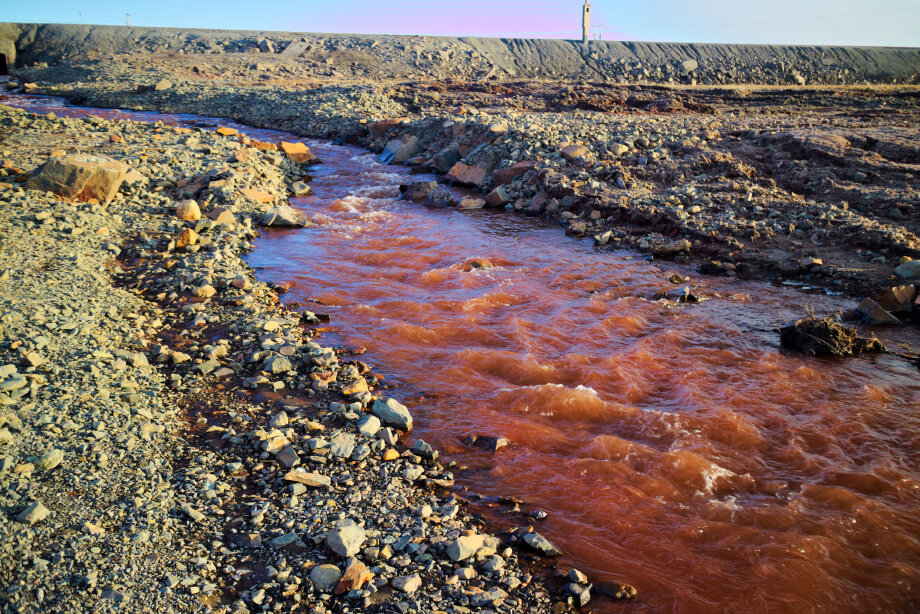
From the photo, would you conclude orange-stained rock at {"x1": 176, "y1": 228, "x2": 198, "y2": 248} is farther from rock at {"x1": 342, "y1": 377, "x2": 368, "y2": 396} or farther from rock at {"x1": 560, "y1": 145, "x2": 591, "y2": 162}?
rock at {"x1": 560, "y1": 145, "x2": 591, "y2": 162}

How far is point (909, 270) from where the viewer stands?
762cm

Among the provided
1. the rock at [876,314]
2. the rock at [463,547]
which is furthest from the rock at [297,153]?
the rock at [463,547]

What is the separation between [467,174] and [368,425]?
35.3 feet

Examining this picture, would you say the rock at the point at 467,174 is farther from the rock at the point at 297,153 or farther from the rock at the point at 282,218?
the rock at the point at 297,153

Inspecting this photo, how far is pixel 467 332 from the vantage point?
6.96 meters

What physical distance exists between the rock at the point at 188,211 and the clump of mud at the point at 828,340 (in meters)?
9.68

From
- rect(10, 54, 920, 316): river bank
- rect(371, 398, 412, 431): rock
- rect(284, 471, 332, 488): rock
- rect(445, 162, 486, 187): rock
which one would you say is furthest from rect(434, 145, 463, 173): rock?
rect(284, 471, 332, 488): rock

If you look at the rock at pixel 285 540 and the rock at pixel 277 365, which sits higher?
the rock at pixel 277 365

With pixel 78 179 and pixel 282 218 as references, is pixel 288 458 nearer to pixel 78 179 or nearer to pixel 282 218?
pixel 282 218

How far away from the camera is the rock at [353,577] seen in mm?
3082

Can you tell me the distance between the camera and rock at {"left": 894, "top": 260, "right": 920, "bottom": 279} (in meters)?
7.56

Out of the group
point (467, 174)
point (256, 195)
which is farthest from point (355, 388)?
point (467, 174)

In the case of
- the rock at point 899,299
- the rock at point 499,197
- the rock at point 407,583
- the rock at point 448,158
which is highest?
the rock at point 448,158

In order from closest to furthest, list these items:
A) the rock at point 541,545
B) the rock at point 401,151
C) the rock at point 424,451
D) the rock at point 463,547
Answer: the rock at point 463,547
the rock at point 541,545
the rock at point 424,451
the rock at point 401,151
